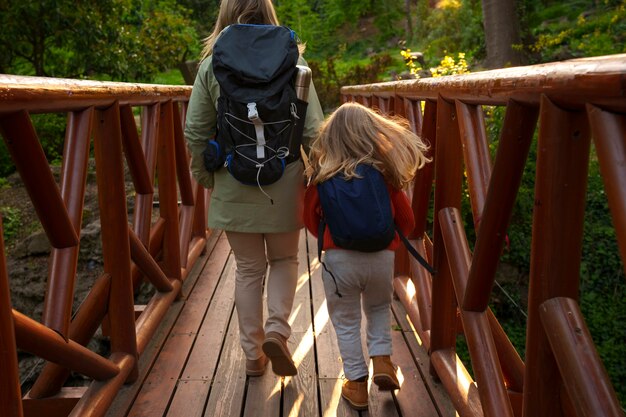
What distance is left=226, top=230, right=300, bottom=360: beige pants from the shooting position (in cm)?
325

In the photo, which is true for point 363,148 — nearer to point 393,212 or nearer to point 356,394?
point 393,212

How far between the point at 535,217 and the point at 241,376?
196 cm

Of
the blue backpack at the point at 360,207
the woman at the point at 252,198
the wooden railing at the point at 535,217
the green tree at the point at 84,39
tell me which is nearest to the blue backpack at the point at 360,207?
the blue backpack at the point at 360,207

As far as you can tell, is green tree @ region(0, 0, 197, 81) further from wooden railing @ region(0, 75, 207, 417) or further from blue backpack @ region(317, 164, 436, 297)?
blue backpack @ region(317, 164, 436, 297)

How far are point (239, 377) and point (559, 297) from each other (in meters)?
1.95

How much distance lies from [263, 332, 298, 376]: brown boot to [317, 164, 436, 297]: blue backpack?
0.57m

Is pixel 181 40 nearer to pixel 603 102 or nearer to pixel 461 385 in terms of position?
pixel 461 385

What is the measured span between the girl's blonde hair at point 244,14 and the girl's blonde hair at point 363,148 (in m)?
0.41

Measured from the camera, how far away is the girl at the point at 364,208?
2793 millimetres

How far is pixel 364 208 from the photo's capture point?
274 centimetres

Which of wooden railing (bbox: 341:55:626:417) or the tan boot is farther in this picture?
the tan boot

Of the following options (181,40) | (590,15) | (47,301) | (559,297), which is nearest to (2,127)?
(47,301)

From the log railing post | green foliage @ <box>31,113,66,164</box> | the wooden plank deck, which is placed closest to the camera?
the log railing post

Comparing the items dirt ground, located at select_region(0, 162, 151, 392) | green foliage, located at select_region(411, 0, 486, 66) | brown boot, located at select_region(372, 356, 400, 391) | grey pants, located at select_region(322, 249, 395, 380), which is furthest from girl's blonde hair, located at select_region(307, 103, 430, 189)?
green foliage, located at select_region(411, 0, 486, 66)
